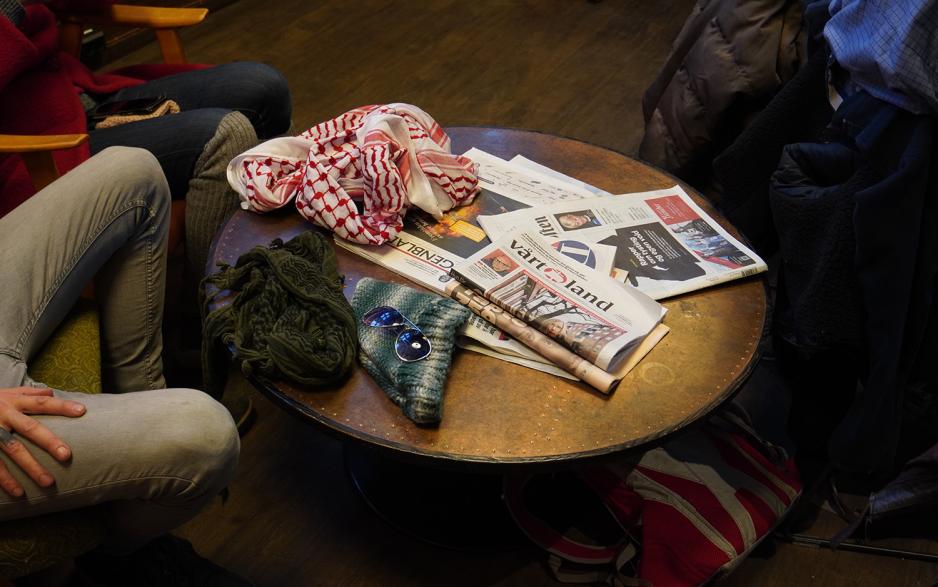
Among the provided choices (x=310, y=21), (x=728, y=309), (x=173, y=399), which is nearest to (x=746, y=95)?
(x=728, y=309)

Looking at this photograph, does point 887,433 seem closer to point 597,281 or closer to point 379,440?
point 597,281

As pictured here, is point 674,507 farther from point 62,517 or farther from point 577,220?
point 62,517

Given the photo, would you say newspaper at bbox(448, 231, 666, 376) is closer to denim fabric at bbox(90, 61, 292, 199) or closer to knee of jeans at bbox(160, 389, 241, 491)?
knee of jeans at bbox(160, 389, 241, 491)

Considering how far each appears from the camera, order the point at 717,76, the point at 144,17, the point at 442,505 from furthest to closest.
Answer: the point at 717,76
the point at 144,17
the point at 442,505

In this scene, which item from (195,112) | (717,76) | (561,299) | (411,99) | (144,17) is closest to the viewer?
(561,299)

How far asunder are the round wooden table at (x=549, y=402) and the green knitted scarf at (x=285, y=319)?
0.04 meters

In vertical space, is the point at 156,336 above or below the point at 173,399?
below

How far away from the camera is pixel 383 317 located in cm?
116

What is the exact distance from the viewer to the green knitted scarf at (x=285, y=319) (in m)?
1.08

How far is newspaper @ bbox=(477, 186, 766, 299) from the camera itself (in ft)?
4.25

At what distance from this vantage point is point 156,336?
138 cm

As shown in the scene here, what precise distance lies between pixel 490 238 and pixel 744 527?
0.66 meters

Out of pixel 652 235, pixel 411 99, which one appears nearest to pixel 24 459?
pixel 652 235

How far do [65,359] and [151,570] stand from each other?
1.24 ft
